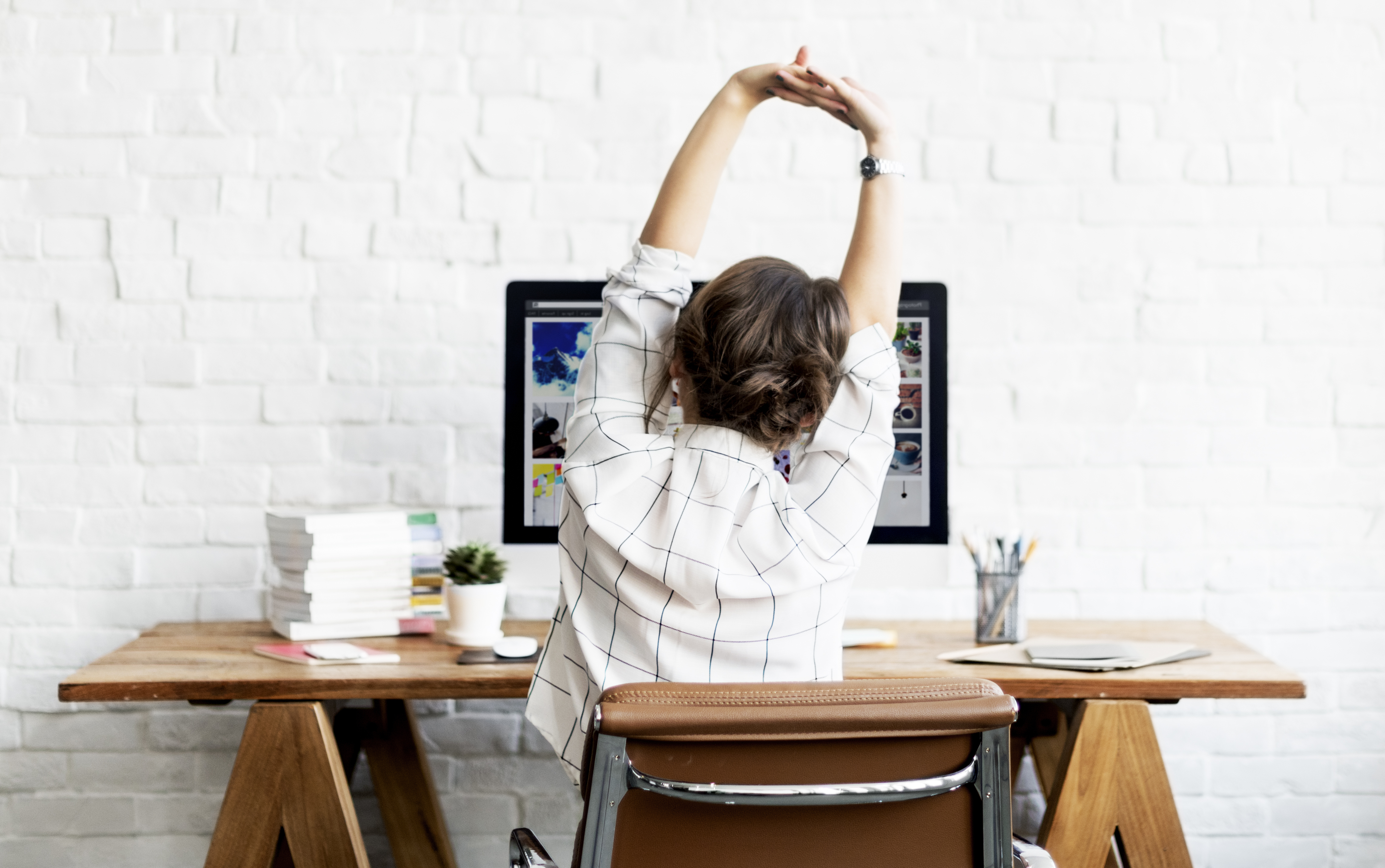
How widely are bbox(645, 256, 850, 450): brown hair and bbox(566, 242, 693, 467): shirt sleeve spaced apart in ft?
0.13

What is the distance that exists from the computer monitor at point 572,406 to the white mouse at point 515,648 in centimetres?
18

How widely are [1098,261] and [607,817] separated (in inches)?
63.8

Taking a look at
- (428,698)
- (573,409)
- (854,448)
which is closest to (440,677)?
(428,698)

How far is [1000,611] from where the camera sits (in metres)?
1.74

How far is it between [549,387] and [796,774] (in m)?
0.97

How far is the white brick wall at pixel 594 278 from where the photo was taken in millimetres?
2041

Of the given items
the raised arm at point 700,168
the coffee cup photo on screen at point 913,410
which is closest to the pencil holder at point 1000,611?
the coffee cup photo on screen at point 913,410

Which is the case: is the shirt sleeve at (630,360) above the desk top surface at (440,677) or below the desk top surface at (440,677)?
above

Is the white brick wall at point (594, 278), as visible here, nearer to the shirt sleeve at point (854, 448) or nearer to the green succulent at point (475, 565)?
the green succulent at point (475, 565)

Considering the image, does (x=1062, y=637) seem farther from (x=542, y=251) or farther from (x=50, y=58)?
(x=50, y=58)

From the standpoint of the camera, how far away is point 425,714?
210 cm

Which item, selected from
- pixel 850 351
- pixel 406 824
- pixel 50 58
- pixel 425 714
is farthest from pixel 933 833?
pixel 50 58

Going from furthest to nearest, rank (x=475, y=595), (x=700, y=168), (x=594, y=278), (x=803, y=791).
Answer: (x=594, y=278) → (x=475, y=595) → (x=700, y=168) → (x=803, y=791)

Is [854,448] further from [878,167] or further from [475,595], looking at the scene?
[475,595]
